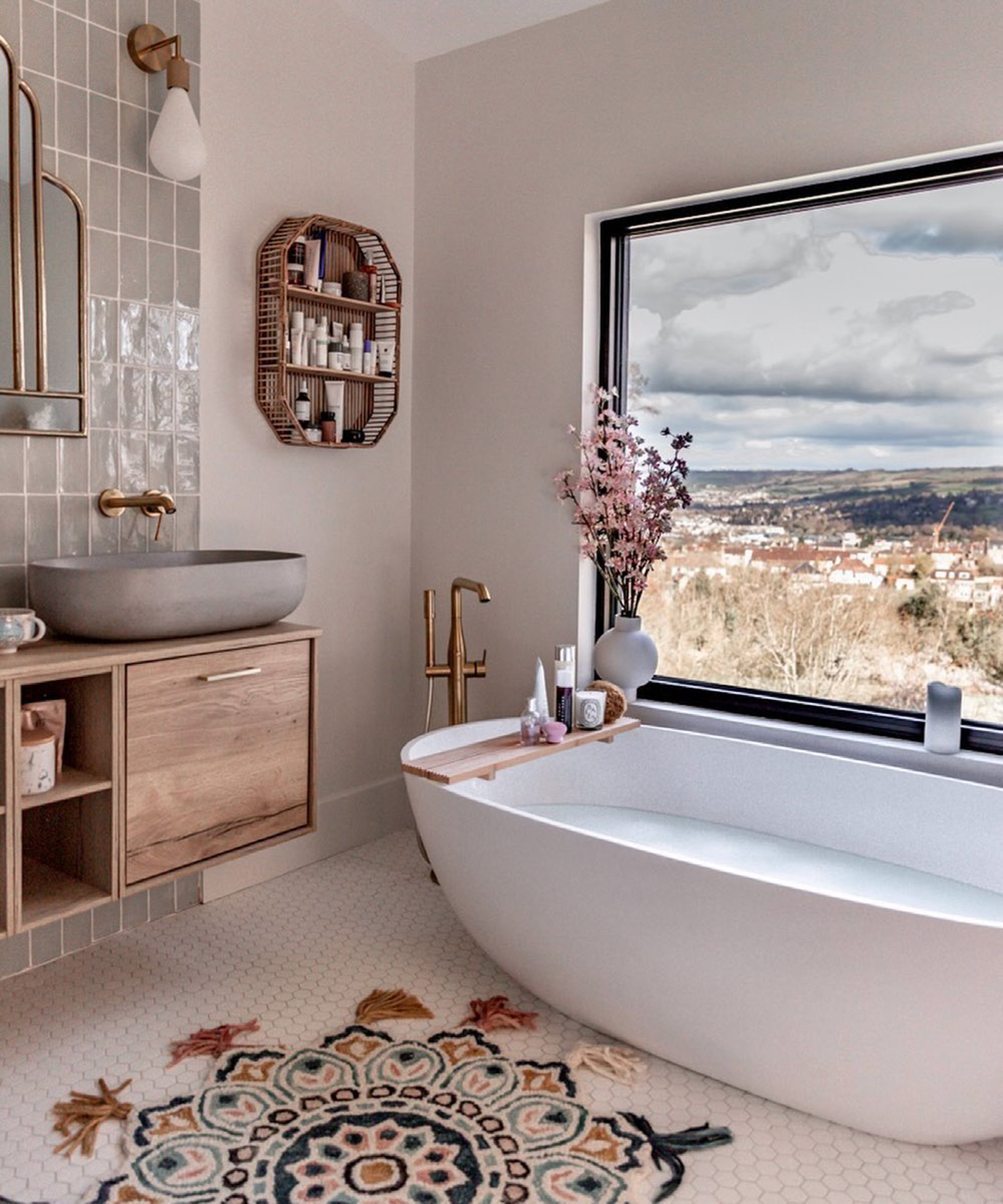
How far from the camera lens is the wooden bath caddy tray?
263 cm

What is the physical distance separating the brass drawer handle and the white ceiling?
2213mm

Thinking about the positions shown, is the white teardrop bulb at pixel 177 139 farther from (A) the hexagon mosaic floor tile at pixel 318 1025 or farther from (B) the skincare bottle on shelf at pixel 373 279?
(A) the hexagon mosaic floor tile at pixel 318 1025

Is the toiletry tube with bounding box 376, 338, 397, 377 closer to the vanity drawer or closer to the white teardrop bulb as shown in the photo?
the white teardrop bulb

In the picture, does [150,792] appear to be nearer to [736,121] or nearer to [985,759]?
[985,759]

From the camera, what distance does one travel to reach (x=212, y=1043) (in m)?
2.41

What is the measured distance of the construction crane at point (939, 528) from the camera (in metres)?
2.90

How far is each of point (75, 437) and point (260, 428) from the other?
644mm

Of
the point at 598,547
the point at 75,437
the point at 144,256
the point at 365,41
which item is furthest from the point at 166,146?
the point at 598,547

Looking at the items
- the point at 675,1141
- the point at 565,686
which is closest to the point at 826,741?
the point at 565,686

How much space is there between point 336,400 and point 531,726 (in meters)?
1.22

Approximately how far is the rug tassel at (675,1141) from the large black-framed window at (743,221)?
129 cm

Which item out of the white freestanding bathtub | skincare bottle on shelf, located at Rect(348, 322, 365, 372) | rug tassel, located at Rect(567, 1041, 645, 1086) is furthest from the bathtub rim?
skincare bottle on shelf, located at Rect(348, 322, 365, 372)

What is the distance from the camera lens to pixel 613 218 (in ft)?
11.1

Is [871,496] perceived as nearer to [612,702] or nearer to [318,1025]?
[612,702]
